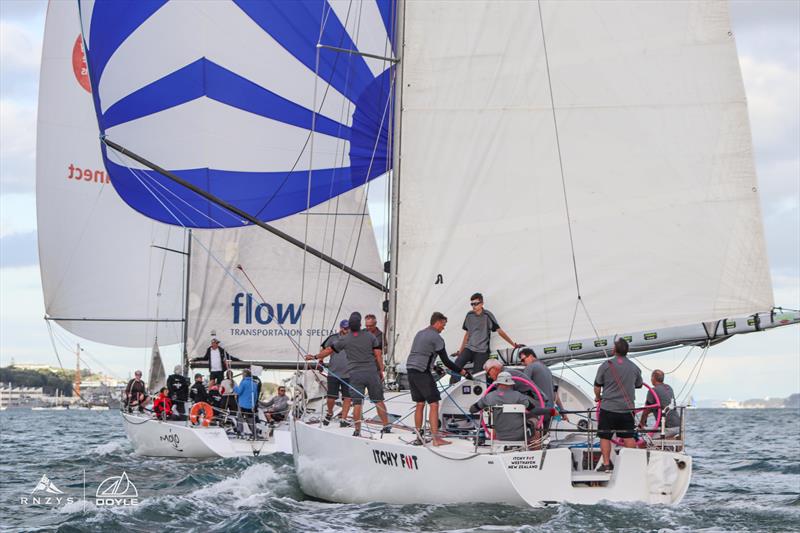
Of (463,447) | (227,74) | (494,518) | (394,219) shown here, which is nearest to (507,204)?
(394,219)

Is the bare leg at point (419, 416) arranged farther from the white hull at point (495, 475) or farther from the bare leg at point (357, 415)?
the bare leg at point (357, 415)

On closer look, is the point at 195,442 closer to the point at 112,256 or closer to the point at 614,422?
the point at 614,422

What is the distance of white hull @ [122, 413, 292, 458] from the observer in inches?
712

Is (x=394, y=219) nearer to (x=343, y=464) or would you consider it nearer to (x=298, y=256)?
(x=343, y=464)

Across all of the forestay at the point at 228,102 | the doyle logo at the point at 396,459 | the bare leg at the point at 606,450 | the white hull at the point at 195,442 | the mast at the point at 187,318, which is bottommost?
the white hull at the point at 195,442

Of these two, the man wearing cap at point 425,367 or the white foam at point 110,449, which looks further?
the white foam at point 110,449

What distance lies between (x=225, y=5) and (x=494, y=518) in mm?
9927

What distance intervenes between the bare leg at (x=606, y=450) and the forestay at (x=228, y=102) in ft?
22.4

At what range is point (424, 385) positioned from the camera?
11914 millimetres

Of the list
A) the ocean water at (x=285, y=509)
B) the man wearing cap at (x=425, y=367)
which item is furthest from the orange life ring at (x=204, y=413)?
the man wearing cap at (x=425, y=367)

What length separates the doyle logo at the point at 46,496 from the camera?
13.4m

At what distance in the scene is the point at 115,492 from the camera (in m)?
14.7

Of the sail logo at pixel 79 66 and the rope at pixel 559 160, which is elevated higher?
the sail logo at pixel 79 66

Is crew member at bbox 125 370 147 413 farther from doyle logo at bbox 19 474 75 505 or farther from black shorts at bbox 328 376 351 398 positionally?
black shorts at bbox 328 376 351 398
